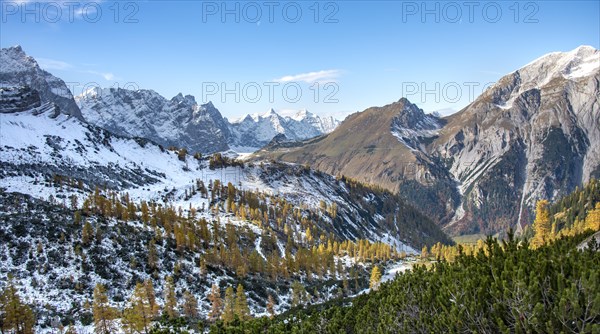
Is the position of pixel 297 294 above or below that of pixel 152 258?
below

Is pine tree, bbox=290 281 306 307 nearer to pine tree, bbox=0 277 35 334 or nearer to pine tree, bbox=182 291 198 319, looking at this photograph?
pine tree, bbox=182 291 198 319

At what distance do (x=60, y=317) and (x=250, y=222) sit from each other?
122589mm

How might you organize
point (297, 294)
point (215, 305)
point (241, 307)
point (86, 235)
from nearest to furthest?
point (241, 307), point (215, 305), point (86, 235), point (297, 294)

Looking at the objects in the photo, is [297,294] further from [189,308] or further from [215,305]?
[189,308]

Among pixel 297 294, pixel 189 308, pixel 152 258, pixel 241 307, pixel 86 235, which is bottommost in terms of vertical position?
pixel 297 294

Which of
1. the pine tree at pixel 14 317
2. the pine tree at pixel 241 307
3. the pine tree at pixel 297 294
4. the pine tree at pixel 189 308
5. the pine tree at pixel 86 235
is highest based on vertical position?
the pine tree at pixel 86 235

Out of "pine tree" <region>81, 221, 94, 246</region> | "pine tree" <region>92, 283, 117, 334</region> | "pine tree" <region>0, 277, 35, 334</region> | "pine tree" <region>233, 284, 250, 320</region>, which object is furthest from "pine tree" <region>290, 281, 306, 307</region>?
"pine tree" <region>0, 277, 35, 334</region>

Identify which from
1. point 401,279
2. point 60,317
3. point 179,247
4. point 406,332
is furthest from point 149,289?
point 406,332

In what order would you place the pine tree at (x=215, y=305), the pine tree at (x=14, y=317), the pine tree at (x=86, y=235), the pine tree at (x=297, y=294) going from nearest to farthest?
the pine tree at (x=14, y=317)
the pine tree at (x=215, y=305)
the pine tree at (x=86, y=235)
the pine tree at (x=297, y=294)

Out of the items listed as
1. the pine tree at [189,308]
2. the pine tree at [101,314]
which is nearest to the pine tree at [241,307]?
the pine tree at [189,308]

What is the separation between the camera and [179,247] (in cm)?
12912

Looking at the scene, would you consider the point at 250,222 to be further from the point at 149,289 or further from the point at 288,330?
the point at 288,330

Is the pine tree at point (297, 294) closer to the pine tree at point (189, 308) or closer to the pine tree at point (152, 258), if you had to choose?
the pine tree at point (189, 308)

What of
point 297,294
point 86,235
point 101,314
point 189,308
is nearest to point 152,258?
point 86,235
